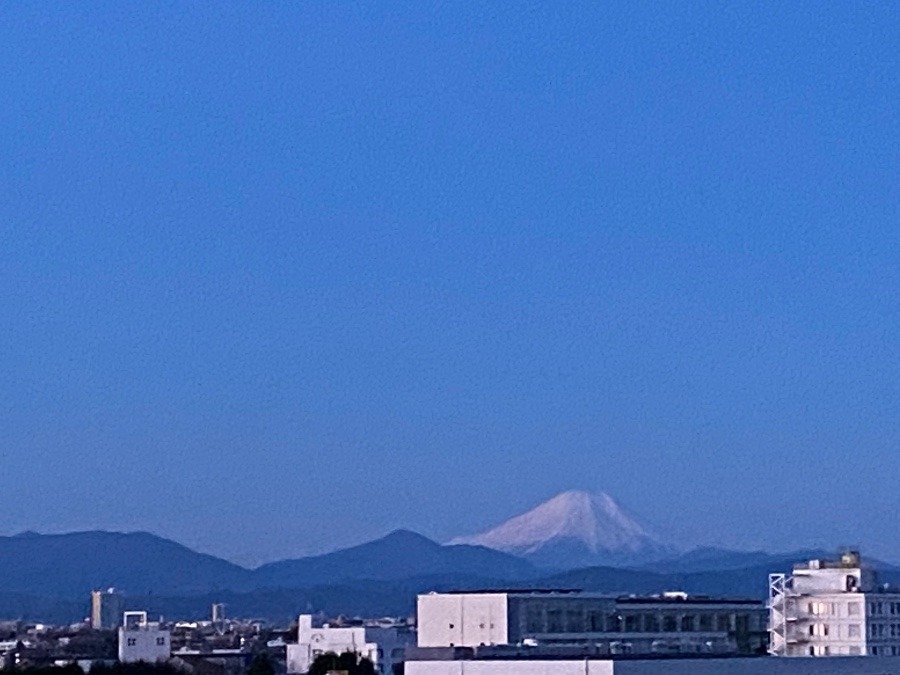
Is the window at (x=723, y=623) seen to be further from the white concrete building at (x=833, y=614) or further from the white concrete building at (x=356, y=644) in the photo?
the white concrete building at (x=356, y=644)

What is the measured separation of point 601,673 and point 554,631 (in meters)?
28.8

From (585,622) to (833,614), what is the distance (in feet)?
31.8

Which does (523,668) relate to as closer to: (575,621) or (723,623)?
(575,621)

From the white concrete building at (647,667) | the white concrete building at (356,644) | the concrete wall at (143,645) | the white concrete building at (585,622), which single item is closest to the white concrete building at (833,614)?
the white concrete building at (585,622)

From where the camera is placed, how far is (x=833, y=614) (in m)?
92.2

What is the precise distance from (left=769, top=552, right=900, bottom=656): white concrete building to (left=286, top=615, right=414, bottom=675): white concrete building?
66.4 ft

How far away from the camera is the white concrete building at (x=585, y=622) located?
90125 millimetres

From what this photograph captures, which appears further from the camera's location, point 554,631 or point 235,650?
point 235,650

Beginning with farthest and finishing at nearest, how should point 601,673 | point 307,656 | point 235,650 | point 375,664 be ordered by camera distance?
point 235,650 < point 307,656 < point 375,664 < point 601,673

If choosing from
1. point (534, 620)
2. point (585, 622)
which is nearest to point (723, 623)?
point (585, 622)

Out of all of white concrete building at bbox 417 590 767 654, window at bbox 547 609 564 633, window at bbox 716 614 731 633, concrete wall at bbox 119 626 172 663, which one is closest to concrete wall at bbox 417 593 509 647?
white concrete building at bbox 417 590 767 654

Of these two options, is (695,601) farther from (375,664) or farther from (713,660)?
(713,660)

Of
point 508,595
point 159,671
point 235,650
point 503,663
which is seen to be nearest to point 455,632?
point 508,595

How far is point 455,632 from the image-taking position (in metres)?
91.8
